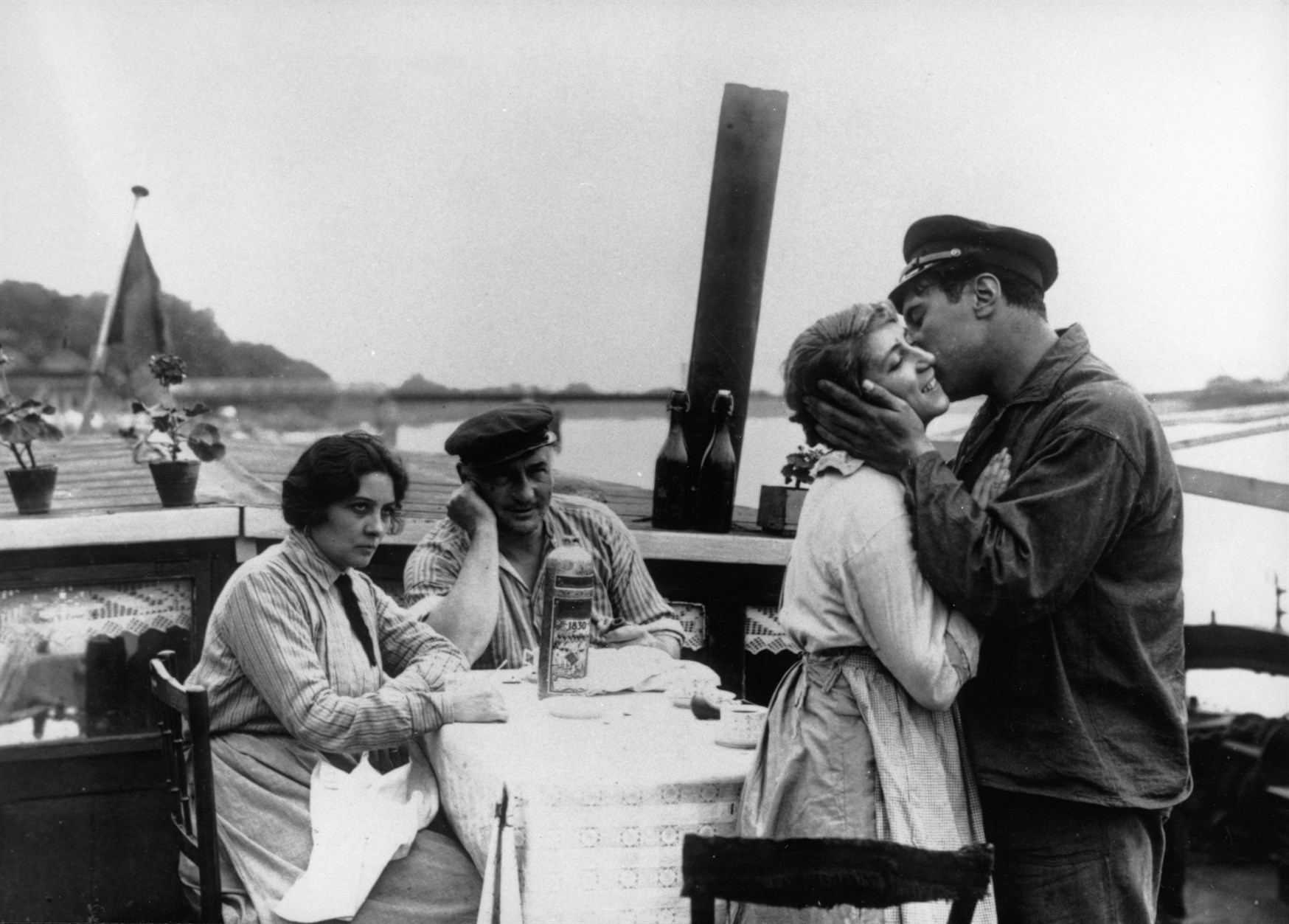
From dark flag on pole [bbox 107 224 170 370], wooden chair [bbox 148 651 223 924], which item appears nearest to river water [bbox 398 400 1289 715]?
wooden chair [bbox 148 651 223 924]

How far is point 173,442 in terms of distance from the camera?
3676 mm

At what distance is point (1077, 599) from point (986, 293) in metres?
0.58

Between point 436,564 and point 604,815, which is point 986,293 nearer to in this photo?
point 604,815

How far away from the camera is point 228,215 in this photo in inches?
155

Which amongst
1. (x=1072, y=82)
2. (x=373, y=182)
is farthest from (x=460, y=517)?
(x=1072, y=82)

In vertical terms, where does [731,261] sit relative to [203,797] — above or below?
above

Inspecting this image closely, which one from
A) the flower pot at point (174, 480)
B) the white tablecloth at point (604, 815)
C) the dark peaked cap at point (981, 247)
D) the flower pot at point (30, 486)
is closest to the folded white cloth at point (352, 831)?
the white tablecloth at point (604, 815)

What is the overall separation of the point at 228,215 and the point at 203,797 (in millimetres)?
2560

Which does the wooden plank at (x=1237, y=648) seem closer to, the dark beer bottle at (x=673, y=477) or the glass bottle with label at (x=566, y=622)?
the dark beer bottle at (x=673, y=477)

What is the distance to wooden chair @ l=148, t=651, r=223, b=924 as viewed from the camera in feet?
6.46

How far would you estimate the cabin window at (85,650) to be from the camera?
3.41 m

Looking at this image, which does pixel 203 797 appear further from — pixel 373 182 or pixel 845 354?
pixel 373 182

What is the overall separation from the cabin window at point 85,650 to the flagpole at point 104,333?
1024 mm

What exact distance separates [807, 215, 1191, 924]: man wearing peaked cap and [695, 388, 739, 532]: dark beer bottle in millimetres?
2493
